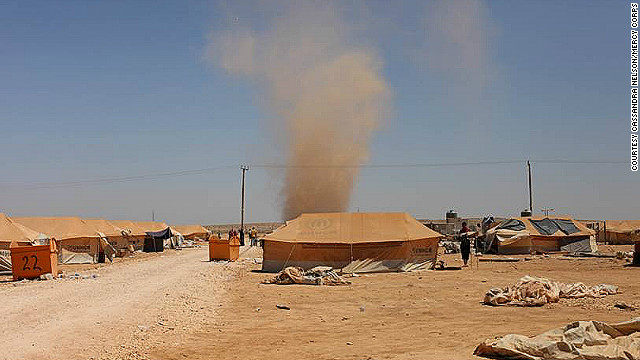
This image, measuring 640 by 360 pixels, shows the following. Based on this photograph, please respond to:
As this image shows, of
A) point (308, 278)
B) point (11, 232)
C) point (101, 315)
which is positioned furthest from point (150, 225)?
point (101, 315)

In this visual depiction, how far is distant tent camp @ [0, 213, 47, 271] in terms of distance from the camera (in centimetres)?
2881

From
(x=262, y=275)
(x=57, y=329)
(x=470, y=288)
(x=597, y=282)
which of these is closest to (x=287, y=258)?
(x=262, y=275)

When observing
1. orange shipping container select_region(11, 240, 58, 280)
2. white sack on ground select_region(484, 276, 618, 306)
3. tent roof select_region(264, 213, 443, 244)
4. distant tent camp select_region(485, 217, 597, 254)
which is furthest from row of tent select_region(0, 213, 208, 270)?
distant tent camp select_region(485, 217, 597, 254)

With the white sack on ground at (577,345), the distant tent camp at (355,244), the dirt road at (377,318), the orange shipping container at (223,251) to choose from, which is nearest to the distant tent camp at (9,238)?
the orange shipping container at (223,251)

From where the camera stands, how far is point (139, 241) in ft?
198

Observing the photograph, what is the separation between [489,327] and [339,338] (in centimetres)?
303

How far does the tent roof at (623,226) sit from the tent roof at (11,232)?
4667 cm

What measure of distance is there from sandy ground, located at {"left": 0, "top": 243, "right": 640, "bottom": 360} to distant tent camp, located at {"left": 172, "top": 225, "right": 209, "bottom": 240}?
61.3 metres

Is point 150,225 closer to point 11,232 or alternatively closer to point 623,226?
point 11,232

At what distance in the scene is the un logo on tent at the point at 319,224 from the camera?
2842cm

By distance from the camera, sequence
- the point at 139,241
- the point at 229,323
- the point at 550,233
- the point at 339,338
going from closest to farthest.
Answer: the point at 339,338 → the point at 229,323 → the point at 550,233 → the point at 139,241

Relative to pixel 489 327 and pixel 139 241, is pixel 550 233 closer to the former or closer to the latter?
pixel 489 327

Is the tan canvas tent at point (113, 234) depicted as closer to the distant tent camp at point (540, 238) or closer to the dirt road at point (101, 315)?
the dirt road at point (101, 315)

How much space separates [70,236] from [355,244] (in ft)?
68.4
